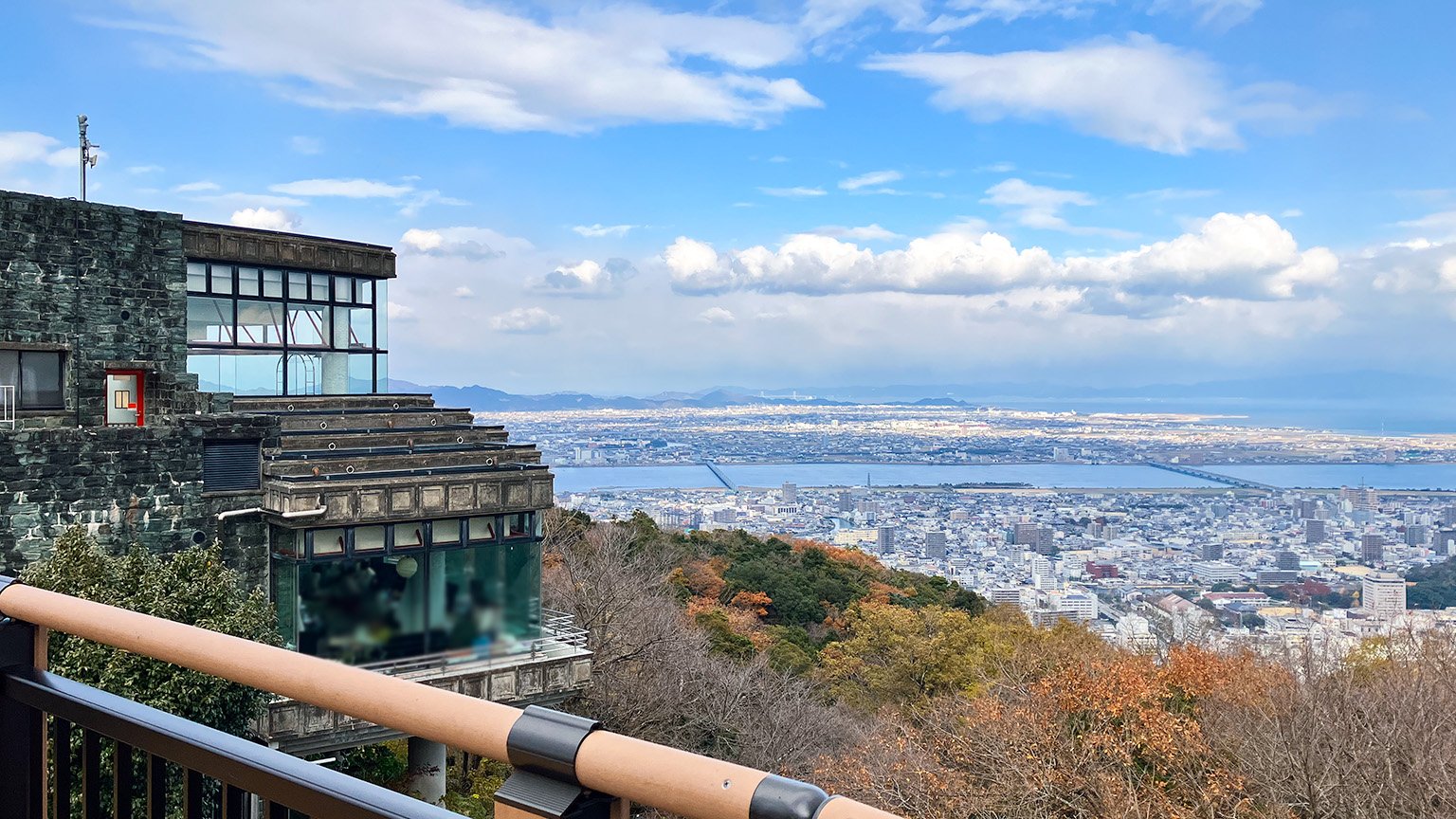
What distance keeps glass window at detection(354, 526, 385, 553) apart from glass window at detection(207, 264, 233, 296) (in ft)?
16.1

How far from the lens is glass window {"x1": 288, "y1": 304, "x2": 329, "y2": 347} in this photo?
1543cm

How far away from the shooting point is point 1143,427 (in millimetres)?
88625

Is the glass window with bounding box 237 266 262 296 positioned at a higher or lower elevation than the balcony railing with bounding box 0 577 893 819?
higher

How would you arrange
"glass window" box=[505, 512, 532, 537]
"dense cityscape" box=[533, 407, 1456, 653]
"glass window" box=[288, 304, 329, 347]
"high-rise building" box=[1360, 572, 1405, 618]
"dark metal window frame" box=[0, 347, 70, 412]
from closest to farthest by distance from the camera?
"dark metal window frame" box=[0, 347, 70, 412] → "glass window" box=[505, 512, 532, 537] → "glass window" box=[288, 304, 329, 347] → "high-rise building" box=[1360, 572, 1405, 618] → "dense cityscape" box=[533, 407, 1456, 653]

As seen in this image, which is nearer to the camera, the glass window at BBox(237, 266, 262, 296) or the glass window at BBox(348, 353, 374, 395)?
the glass window at BBox(237, 266, 262, 296)

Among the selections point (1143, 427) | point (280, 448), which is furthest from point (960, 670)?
point (1143, 427)

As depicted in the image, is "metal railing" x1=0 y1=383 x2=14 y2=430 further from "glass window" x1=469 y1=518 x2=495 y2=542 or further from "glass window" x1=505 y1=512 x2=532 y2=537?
"glass window" x1=505 y1=512 x2=532 y2=537

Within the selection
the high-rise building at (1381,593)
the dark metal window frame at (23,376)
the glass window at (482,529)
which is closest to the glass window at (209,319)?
the dark metal window frame at (23,376)

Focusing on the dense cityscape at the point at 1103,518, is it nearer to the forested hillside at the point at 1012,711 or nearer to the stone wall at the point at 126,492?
the forested hillside at the point at 1012,711

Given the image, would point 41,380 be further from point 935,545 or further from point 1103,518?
point 1103,518

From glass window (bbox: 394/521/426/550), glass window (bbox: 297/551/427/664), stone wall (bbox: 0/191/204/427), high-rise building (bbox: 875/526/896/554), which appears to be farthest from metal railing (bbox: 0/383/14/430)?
high-rise building (bbox: 875/526/896/554)

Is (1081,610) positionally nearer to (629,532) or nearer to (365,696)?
(629,532)

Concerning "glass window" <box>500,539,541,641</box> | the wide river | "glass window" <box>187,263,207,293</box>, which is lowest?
the wide river

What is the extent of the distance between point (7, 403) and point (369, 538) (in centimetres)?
408
